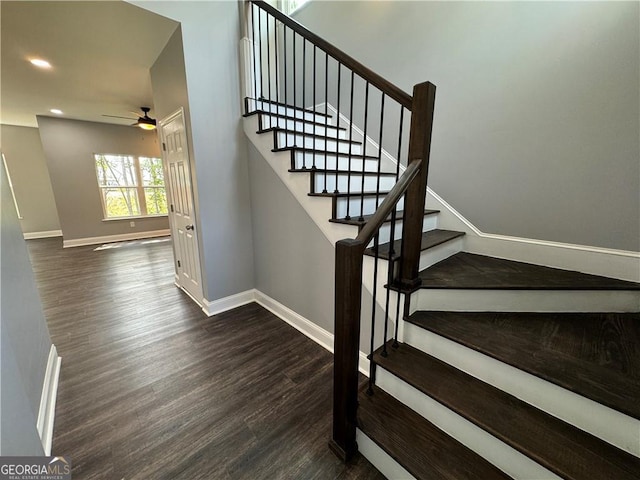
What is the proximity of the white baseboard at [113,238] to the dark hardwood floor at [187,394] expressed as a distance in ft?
11.7

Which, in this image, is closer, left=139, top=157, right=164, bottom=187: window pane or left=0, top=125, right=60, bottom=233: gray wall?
left=0, top=125, right=60, bottom=233: gray wall

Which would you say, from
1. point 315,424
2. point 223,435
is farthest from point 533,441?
point 223,435

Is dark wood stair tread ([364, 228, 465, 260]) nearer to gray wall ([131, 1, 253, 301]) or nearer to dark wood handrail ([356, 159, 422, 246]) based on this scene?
dark wood handrail ([356, 159, 422, 246])

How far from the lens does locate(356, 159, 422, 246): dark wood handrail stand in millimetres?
1038

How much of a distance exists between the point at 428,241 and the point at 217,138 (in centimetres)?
213

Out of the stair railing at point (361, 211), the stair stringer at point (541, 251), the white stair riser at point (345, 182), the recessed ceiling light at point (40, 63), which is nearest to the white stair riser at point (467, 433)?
the stair railing at point (361, 211)

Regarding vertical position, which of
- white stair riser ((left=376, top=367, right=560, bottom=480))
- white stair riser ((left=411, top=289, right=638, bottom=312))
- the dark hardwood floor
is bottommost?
the dark hardwood floor

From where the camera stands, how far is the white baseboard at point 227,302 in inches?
100

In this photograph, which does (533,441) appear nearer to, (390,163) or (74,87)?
(390,163)

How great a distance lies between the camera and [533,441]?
35.6 inches

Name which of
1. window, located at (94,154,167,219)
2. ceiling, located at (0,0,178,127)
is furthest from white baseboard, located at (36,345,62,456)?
window, located at (94,154,167,219)

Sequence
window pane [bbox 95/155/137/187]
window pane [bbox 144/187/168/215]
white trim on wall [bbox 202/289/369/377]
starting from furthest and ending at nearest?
window pane [bbox 144/187/168/215] < window pane [bbox 95/155/137/187] < white trim on wall [bbox 202/289/369/377]

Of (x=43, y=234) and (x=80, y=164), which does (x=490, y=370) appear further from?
(x=43, y=234)

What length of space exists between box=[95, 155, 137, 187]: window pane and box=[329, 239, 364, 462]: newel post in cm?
726
